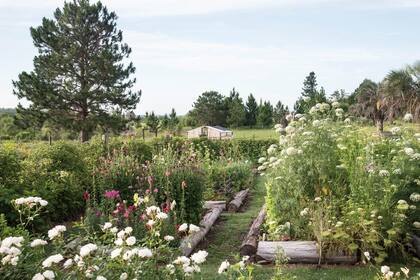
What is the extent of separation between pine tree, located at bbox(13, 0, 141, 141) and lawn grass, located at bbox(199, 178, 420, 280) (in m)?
19.9

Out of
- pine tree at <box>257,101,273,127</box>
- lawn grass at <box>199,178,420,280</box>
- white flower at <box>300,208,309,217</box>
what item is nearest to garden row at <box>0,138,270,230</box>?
lawn grass at <box>199,178,420,280</box>

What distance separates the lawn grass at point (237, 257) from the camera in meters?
5.07

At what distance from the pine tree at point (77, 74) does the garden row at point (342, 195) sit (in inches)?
879

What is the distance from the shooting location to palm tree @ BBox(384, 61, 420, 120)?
27.5 meters

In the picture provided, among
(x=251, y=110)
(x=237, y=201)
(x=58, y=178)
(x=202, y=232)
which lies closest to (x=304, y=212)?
(x=202, y=232)

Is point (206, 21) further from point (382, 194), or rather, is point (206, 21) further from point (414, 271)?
point (414, 271)

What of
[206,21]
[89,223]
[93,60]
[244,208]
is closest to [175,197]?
[89,223]

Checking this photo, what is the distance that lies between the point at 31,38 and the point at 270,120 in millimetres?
28851

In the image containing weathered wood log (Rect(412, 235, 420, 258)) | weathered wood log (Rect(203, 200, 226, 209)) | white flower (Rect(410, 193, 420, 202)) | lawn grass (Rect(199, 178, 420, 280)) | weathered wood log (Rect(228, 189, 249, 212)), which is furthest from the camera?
weathered wood log (Rect(228, 189, 249, 212))

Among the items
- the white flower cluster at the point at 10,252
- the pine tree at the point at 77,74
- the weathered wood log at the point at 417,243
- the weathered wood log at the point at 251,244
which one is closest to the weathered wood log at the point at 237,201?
the weathered wood log at the point at 251,244

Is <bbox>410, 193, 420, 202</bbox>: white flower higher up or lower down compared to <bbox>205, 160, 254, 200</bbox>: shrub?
higher up

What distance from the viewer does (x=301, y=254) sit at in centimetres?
553

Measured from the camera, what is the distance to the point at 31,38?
90.8 feet

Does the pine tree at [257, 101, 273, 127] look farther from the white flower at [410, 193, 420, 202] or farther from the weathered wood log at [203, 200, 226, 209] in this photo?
the white flower at [410, 193, 420, 202]
